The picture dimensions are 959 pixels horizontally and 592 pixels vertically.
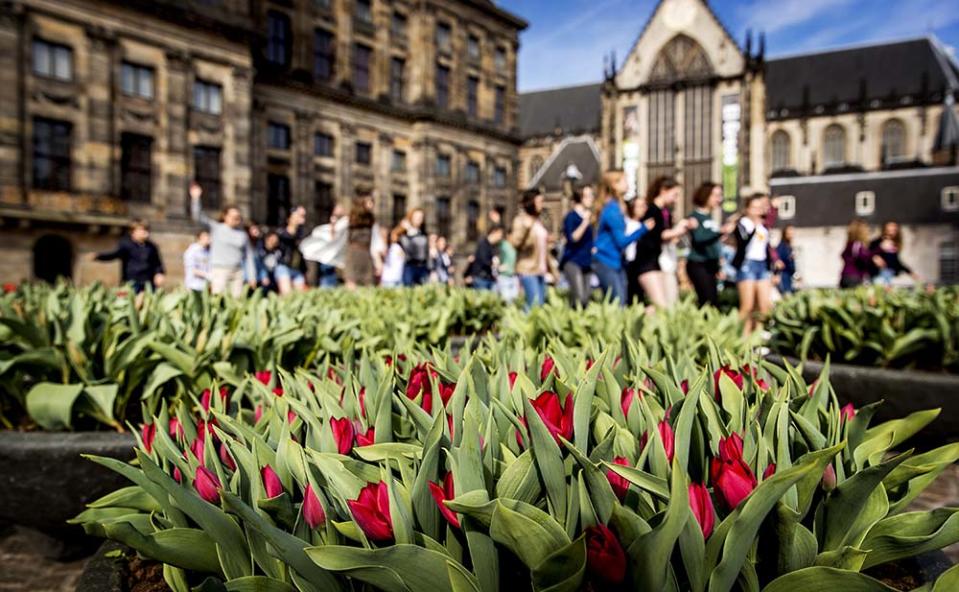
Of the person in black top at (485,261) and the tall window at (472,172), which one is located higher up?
the tall window at (472,172)

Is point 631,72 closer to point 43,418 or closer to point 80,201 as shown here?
point 80,201

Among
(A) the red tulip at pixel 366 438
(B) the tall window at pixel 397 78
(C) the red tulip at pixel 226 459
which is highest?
(B) the tall window at pixel 397 78

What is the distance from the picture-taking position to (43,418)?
3.03 m

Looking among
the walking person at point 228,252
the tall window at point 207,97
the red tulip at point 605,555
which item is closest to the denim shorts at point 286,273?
the walking person at point 228,252

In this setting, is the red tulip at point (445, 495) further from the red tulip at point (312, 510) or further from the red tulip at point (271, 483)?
the red tulip at point (271, 483)

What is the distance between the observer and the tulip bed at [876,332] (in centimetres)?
469

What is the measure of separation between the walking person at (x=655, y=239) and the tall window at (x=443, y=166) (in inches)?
1333

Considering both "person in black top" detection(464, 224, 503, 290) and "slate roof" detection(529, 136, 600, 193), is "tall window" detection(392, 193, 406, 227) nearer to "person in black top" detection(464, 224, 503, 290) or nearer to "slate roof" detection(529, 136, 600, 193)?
"person in black top" detection(464, 224, 503, 290)

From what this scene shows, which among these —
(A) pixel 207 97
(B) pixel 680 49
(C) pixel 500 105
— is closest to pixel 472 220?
(C) pixel 500 105

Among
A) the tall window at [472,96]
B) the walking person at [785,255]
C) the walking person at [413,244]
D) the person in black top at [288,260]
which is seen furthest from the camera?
the tall window at [472,96]

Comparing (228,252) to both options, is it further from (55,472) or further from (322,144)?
(322,144)

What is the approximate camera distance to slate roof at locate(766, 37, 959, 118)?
65.4 m

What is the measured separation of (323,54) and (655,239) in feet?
106

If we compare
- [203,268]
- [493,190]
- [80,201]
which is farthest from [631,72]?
[203,268]
